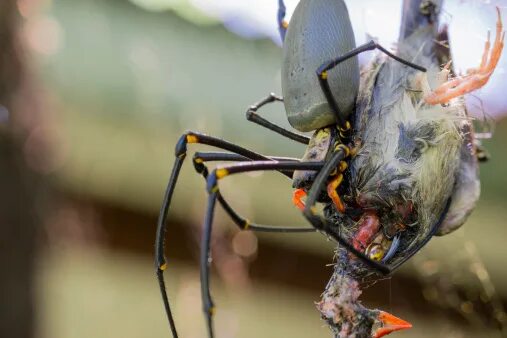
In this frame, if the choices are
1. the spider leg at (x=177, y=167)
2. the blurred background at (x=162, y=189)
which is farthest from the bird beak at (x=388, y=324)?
the blurred background at (x=162, y=189)

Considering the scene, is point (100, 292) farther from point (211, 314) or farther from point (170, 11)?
point (211, 314)

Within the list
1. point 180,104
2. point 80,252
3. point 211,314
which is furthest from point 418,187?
point 180,104

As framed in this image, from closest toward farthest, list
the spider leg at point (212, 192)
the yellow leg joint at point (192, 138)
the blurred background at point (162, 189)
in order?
the spider leg at point (212, 192) < the yellow leg joint at point (192, 138) < the blurred background at point (162, 189)

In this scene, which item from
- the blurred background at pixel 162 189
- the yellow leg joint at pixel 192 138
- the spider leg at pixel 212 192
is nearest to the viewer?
the spider leg at pixel 212 192

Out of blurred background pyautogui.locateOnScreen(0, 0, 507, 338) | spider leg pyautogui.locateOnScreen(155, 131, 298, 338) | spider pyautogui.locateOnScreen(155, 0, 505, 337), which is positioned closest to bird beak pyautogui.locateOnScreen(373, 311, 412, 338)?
spider pyautogui.locateOnScreen(155, 0, 505, 337)

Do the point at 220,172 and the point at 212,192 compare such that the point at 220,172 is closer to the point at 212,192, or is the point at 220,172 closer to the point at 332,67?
the point at 212,192

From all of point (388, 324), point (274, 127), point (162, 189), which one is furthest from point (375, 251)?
point (162, 189)

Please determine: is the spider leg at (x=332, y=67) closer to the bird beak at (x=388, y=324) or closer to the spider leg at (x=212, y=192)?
the spider leg at (x=212, y=192)
